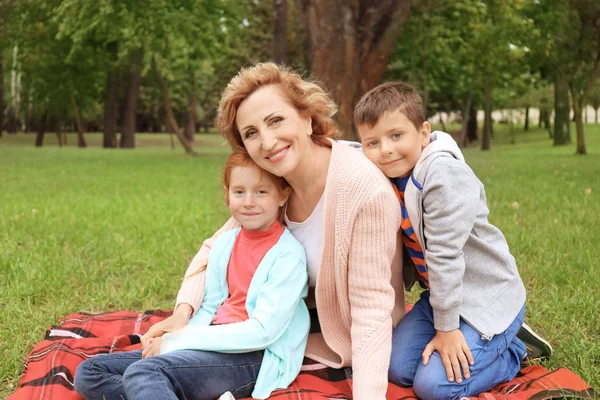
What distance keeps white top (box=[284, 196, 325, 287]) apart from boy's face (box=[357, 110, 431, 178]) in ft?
1.01

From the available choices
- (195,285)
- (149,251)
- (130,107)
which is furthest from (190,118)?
(195,285)

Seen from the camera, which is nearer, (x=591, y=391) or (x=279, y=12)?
(x=591, y=391)

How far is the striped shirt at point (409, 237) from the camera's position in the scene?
9.05ft

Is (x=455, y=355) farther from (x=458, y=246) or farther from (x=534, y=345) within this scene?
(x=534, y=345)

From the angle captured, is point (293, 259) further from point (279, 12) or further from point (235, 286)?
point (279, 12)

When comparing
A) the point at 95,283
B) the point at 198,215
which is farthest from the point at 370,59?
the point at 95,283

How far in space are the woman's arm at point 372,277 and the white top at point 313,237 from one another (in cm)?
24

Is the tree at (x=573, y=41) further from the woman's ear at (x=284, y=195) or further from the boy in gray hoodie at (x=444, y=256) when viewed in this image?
the woman's ear at (x=284, y=195)

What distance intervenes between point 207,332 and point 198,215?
4516 millimetres

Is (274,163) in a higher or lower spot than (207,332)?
higher

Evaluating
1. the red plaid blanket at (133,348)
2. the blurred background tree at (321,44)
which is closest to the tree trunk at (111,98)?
the blurred background tree at (321,44)

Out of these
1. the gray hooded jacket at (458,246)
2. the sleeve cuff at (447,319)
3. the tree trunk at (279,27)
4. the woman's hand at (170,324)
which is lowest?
the woman's hand at (170,324)

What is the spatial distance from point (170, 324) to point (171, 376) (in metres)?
0.43

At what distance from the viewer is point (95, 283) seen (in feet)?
14.7
